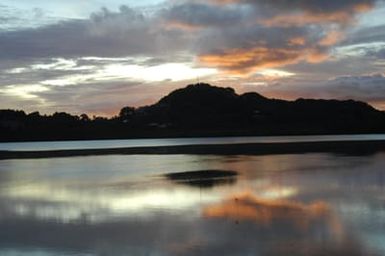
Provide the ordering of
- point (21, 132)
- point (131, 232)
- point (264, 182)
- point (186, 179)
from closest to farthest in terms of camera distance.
→ 1. point (131, 232)
2. point (264, 182)
3. point (186, 179)
4. point (21, 132)

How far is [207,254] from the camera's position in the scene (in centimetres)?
951

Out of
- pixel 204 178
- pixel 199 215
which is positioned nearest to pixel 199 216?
pixel 199 215

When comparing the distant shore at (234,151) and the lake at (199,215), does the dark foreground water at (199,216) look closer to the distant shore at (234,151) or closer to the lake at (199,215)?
the lake at (199,215)

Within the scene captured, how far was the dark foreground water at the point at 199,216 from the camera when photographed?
10180mm

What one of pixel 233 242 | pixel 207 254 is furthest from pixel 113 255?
pixel 233 242

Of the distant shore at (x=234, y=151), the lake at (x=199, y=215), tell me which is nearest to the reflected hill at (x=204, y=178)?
the lake at (x=199, y=215)

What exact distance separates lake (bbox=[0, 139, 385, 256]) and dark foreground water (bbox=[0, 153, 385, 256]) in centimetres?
2

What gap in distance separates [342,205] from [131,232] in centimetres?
614

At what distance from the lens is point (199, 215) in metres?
13.6

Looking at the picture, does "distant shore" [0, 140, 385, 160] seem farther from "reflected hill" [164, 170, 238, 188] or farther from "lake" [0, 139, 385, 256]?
"lake" [0, 139, 385, 256]

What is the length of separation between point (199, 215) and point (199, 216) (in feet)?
0.54

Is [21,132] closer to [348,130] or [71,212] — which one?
[348,130]

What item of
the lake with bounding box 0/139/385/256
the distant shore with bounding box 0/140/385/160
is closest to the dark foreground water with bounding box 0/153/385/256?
the lake with bounding box 0/139/385/256

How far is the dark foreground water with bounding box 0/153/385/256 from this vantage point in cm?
1018
